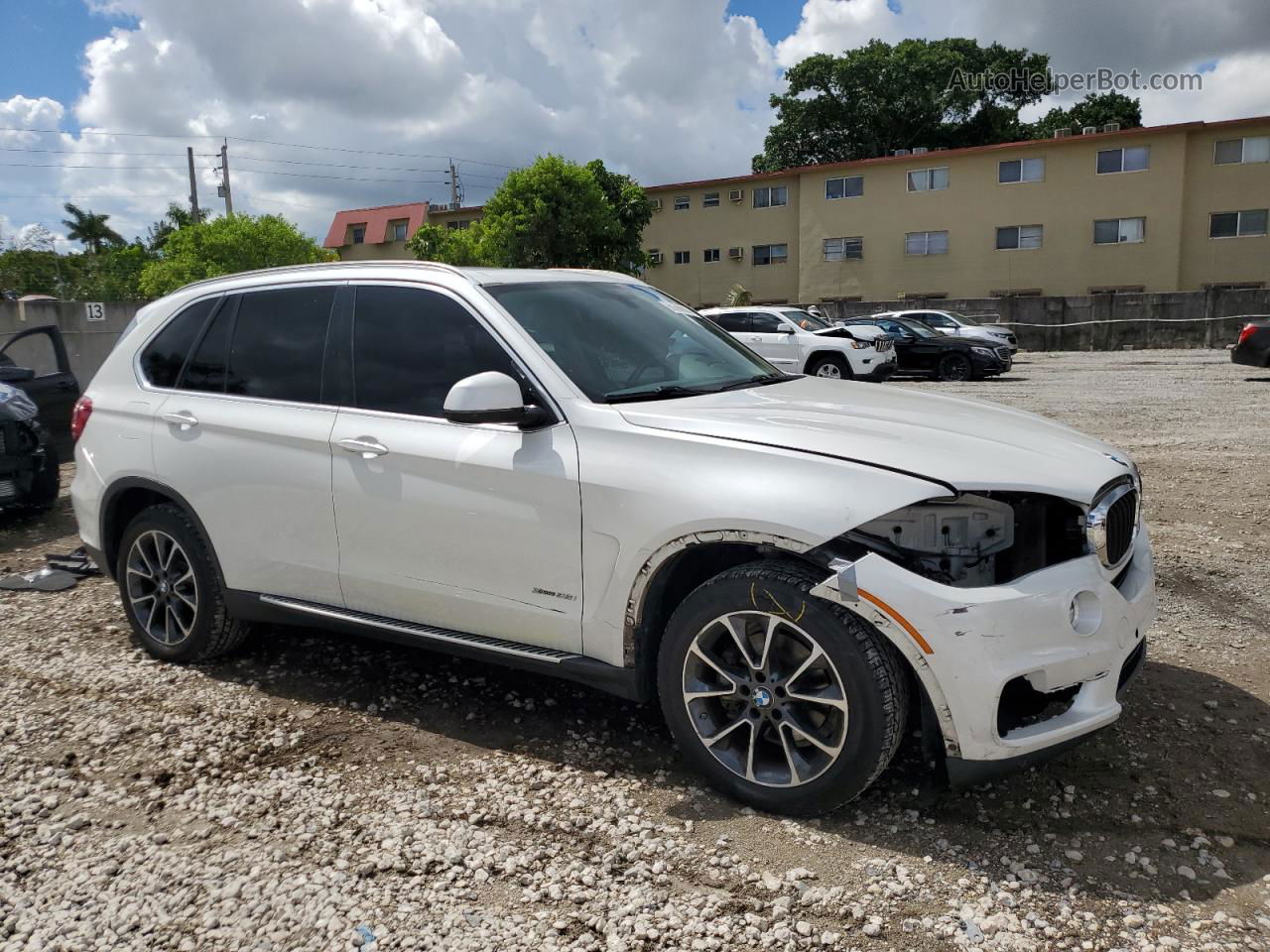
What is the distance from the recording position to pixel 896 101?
5756 cm

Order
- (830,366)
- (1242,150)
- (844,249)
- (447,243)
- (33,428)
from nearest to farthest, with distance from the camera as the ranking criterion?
(33,428)
(830,366)
(1242,150)
(844,249)
(447,243)

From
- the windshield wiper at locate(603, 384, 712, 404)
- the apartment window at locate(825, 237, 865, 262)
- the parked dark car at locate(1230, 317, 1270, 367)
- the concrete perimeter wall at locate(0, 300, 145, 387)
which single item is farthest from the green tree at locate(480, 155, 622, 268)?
the windshield wiper at locate(603, 384, 712, 404)

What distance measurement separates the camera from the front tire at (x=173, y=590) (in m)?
4.35

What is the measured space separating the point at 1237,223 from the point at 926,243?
1135 centimetres

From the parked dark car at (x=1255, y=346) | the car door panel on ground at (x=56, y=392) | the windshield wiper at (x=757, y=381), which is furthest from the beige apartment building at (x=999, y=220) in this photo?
the windshield wiper at (x=757, y=381)

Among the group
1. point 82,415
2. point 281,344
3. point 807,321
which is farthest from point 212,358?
point 807,321

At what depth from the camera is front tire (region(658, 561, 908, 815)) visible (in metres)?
2.84

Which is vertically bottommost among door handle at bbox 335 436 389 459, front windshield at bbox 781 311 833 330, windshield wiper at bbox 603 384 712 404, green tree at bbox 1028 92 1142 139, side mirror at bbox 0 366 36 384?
door handle at bbox 335 436 389 459

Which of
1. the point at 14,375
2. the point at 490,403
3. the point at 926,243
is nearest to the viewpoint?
the point at 490,403

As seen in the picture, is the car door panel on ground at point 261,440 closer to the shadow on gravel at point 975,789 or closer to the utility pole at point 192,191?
the shadow on gravel at point 975,789

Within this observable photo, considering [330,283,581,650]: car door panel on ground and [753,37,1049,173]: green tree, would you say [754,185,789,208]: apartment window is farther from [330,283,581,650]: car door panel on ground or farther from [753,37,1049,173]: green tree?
[330,283,581,650]: car door panel on ground

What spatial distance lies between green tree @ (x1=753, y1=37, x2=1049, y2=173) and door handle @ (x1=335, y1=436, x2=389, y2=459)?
5970cm

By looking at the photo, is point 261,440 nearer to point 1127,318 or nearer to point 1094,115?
point 1127,318

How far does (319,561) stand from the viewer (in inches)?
154
